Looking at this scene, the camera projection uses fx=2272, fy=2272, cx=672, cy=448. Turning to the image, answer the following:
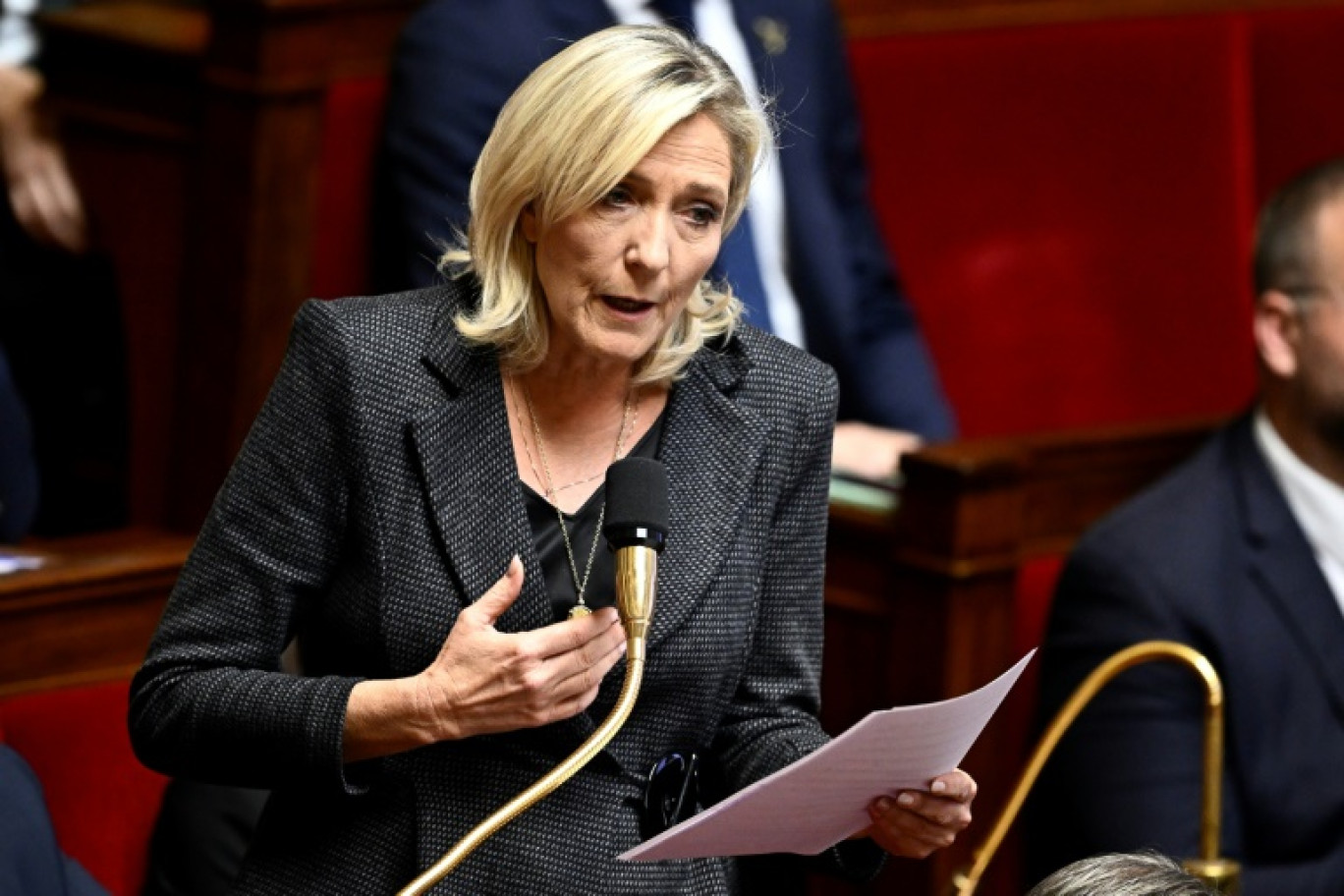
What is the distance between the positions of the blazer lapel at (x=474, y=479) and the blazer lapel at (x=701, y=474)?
7 cm

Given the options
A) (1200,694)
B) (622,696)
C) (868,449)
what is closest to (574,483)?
(622,696)

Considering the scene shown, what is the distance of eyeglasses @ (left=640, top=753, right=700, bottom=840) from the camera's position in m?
1.25

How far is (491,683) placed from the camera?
42.6 inches

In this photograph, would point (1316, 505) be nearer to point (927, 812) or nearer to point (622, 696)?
point (927, 812)

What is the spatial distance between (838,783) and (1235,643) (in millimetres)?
804

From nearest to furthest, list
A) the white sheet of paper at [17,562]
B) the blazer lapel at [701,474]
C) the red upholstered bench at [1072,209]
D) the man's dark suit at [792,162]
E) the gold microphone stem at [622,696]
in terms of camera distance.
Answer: the gold microphone stem at [622,696]
the blazer lapel at [701,474]
the white sheet of paper at [17,562]
the man's dark suit at [792,162]
the red upholstered bench at [1072,209]

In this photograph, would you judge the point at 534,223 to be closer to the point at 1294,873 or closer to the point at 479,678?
the point at 479,678

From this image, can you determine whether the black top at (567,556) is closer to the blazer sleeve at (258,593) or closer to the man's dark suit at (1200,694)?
the blazer sleeve at (258,593)

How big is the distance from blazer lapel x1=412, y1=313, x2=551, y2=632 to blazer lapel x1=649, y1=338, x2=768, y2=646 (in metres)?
0.07

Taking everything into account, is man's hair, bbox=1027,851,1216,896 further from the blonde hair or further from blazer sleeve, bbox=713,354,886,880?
the blonde hair

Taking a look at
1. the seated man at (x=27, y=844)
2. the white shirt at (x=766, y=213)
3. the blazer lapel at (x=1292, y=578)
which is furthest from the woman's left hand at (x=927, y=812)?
the white shirt at (x=766, y=213)

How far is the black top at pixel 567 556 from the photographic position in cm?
123

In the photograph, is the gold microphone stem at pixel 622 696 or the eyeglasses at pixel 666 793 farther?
the eyeglasses at pixel 666 793

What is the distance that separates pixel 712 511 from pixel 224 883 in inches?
18.5
